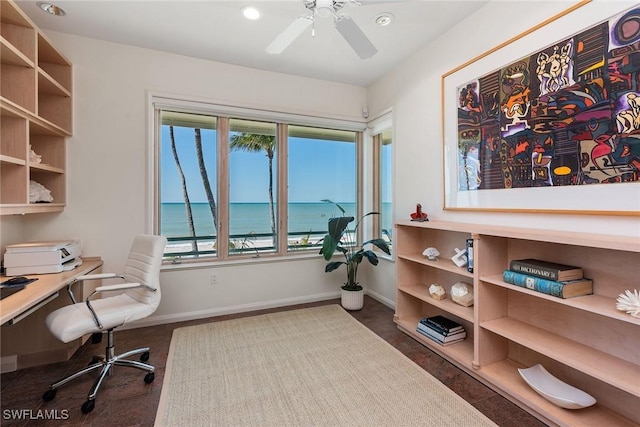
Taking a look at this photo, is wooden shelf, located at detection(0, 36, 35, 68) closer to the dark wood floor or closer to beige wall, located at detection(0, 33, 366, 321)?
beige wall, located at detection(0, 33, 366, 321)

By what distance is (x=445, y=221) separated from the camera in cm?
268

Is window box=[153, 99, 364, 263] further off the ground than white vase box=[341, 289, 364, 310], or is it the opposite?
window box=[153, 99, 364, 263]

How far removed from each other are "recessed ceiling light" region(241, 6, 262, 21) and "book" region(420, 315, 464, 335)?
308cm

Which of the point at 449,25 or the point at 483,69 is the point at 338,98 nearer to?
the point at 449,25

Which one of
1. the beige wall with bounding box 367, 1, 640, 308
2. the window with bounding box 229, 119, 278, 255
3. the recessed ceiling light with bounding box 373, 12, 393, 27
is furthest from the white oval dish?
the recessed ceiling light with bounding box 373, 12, 393, 27

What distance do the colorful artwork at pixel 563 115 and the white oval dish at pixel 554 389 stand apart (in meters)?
1.24

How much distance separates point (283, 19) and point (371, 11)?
762mm

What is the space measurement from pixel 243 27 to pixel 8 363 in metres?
3.35

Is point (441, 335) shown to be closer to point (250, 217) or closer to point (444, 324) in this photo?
point (444, 324)

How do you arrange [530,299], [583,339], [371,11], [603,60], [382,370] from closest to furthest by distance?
[603,60]
[583,339]
[530,299]
[382,370]
[371,11]

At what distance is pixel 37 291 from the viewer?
1.83m

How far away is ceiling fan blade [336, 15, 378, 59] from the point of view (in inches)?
73.9

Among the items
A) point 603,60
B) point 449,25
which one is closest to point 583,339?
point 603,60

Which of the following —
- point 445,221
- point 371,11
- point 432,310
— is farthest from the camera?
point 432,310
